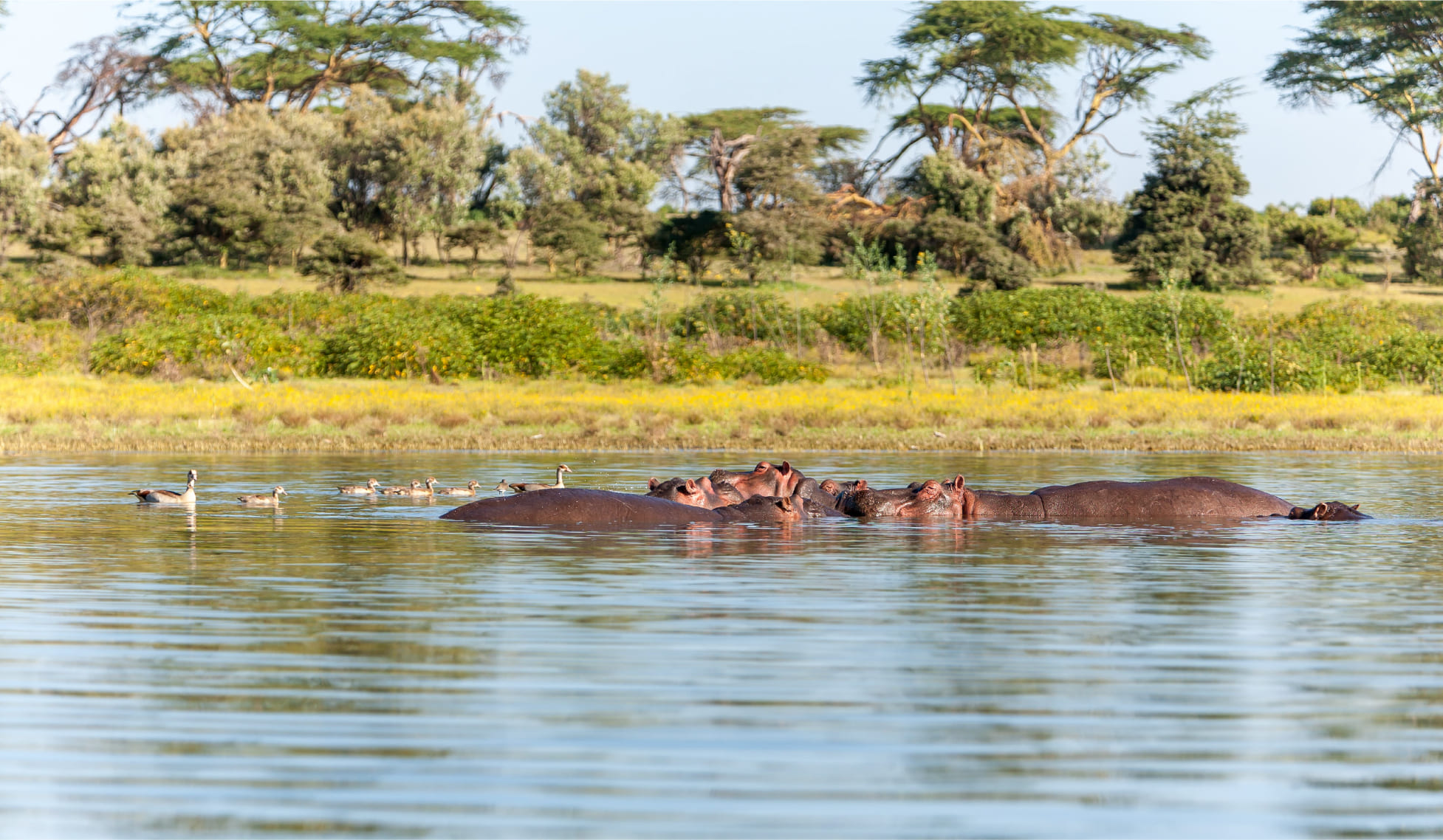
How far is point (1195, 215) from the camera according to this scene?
59469mm

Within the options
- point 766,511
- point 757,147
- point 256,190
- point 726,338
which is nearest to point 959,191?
point 757,147

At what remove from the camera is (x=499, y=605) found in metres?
10.2

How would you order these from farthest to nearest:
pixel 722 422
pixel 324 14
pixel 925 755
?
pixel 324 14 < pixel 722 422 < pixel 925 755

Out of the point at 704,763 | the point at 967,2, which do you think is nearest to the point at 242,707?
the point at 704,763

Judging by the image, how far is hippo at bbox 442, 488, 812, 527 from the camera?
15234mm

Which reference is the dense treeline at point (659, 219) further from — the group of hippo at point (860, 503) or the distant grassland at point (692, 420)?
the group of hippo at point (860, 503)

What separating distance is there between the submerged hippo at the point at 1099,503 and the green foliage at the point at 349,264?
138 feet

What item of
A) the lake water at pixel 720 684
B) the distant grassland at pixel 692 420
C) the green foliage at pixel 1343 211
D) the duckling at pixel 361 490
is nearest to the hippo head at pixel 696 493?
the lake water at pixel 720 684

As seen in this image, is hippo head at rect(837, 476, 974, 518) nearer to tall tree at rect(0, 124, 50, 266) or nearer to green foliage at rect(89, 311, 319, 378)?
green foliage at rect(89, 311, 319, 378)

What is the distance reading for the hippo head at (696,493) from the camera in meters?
15.8

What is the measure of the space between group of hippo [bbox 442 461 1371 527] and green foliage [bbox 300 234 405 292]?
135 feet

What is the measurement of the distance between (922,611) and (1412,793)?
14.4 feet

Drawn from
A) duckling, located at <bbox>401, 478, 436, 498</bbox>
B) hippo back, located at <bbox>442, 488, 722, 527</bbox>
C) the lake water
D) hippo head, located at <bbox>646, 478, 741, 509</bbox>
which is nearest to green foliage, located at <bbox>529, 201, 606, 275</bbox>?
duckling, located at <bbox>401, 478, 436, 498</bbox>

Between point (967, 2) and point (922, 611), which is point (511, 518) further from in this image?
point (967, 2)
